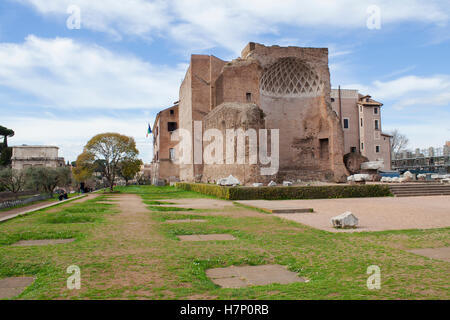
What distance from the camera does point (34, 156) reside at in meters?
48.8

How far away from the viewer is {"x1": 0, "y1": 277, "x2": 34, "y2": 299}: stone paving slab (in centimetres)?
323

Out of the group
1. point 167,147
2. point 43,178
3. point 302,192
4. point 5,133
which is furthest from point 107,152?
point 5,133

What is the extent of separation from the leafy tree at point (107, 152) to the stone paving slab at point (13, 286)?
85.1ft

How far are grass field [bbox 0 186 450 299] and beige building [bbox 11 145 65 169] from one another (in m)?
45.4

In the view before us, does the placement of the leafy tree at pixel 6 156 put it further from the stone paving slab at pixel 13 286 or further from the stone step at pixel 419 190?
the stone paving slab at pixel 13 286

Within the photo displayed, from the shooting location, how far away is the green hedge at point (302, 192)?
53.9ft

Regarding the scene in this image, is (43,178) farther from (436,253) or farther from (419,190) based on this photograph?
(436,253)

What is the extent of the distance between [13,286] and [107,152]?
89.4 feet

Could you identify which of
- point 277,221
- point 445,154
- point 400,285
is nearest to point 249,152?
point 277,221

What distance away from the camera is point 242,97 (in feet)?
110

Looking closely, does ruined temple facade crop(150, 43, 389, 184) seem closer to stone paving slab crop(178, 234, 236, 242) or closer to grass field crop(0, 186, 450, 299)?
stone paving slab crop(178, 234, 236, 242)

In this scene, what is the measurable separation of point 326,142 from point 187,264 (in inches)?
1324

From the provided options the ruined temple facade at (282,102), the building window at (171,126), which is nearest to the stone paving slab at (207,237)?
the ruined temple facade at (282,102)
